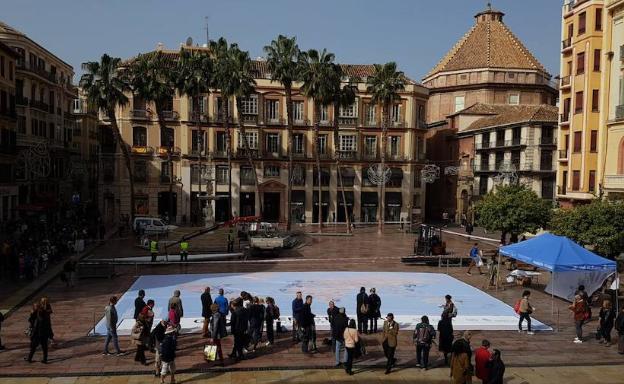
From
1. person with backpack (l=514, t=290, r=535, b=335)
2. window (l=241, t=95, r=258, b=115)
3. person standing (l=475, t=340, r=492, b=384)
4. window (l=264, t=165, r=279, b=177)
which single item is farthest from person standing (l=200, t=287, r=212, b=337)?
window (l=241, t=95, r=258, b=115)

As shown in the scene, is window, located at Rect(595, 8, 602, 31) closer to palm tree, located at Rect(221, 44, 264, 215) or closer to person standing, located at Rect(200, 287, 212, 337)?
palm tree, located at Rect(221, 44, 264, 215)

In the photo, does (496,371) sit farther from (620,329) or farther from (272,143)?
(272,143)

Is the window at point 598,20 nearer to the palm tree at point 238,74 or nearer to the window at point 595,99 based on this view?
the window at point 595,99

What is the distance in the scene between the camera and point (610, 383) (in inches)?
580

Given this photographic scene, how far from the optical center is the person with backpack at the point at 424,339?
15039mm

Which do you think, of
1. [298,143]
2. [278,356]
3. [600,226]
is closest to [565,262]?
[600,226]

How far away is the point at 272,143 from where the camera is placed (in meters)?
63.2

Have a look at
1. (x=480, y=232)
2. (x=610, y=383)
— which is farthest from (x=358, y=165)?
(x=610, y=383)

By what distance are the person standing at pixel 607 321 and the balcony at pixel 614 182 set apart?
1979 centimetres

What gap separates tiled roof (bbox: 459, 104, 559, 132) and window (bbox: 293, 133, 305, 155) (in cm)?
2034

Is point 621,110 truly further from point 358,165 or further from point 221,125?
point 221,125

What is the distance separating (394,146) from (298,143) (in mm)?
10994

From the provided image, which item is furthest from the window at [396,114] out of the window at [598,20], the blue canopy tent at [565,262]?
the blue canopy tent at [565,262]

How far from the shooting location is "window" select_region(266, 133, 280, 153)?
6306 cm
